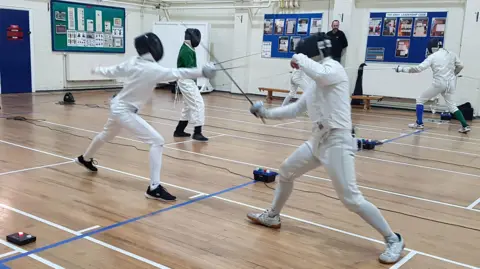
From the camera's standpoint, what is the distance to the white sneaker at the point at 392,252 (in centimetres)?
262

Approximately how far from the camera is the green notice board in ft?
35.6

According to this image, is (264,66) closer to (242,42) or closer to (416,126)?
(242,42)

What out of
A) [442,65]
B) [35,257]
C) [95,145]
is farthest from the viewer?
[442,65]

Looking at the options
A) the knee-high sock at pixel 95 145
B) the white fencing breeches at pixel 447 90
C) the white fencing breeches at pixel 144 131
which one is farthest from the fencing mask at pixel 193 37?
the white fencing breeches at pixel 447 90

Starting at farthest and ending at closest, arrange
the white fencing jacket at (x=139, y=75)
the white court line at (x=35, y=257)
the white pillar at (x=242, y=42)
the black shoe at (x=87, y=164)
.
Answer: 1. the white pillar at (x=242, y=42)
2. the black shoe at (x=87, y=164)
3. the white fencing jacket at (x=139, y=75)
4. the white court line at (x=35, y=257)

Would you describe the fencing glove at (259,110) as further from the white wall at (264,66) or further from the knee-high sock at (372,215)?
the white wall at (264,66)

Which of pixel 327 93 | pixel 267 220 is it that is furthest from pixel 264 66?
pixel 327 93

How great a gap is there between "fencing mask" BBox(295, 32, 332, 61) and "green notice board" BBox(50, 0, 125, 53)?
9.54m

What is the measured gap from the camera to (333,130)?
8.50 feet

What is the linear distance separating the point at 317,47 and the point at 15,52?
9.34 m

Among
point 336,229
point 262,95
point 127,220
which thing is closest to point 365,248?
point 336,229

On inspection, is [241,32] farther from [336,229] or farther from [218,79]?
[336,229]

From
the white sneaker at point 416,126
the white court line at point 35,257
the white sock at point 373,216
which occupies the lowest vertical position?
the white court line at point 35,257

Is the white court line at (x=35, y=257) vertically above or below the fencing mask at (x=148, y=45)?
below
